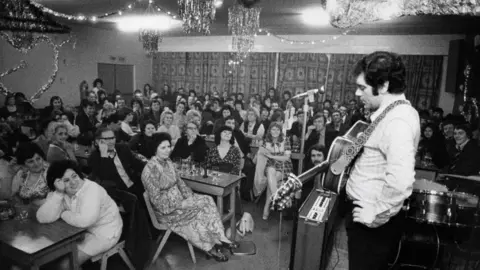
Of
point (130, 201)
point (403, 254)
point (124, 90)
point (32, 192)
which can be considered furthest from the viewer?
point (124, 90)

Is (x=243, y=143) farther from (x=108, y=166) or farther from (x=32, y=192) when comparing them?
(x=32, y=192)

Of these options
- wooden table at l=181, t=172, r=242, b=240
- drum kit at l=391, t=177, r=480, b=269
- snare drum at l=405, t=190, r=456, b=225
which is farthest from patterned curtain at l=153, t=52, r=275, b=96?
snare drum at l=405, t=190, r=456, b=225

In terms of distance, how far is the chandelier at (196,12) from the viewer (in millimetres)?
4168

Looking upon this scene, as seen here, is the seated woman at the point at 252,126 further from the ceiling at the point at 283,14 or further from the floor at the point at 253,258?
the floor at the point at 253,258

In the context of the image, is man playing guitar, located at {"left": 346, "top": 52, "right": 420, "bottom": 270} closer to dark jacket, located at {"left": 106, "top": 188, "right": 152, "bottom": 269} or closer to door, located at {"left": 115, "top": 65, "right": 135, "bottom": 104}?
dark jacket, located at {"left": 106, "top": 188, "right": 152, "bottom": 269}

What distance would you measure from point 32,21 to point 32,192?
444 cm

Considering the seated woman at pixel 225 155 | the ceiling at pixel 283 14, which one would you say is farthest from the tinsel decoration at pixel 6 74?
the seated woman at pixel 225 155

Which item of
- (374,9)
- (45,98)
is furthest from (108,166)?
(45,98)

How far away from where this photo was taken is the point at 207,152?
4.68 meters

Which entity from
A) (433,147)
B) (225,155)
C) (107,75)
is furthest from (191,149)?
(107,75)

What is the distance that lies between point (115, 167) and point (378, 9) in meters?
4.00

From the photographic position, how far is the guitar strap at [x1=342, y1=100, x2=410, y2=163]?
1494 mm

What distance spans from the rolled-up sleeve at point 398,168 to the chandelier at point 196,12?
11.4 ft

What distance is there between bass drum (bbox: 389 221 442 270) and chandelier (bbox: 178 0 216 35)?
139 inches
